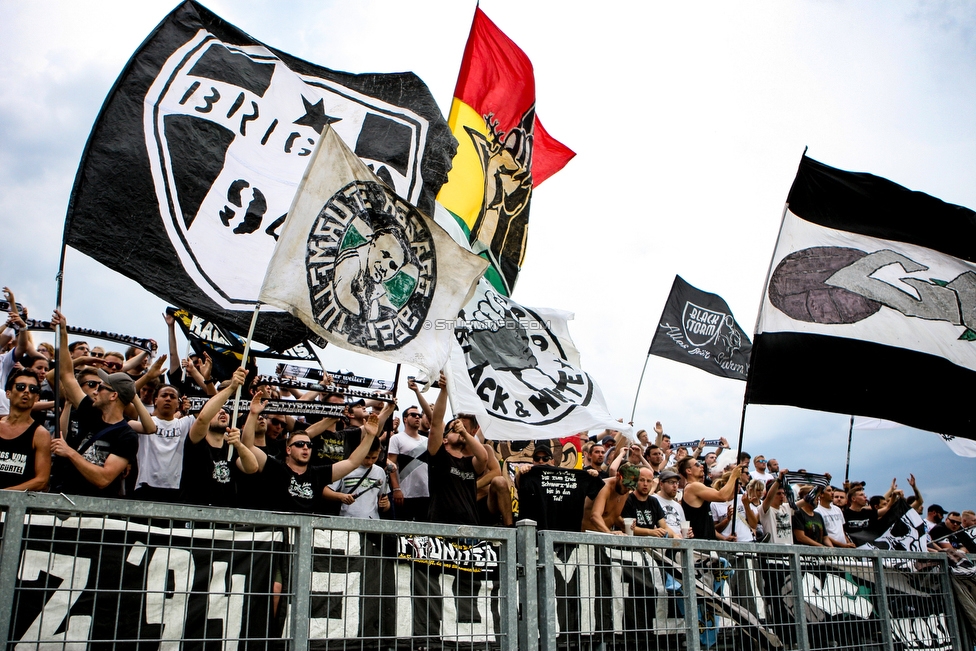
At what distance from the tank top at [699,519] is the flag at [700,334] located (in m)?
6.34

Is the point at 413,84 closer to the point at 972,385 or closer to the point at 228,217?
the point at 228,217

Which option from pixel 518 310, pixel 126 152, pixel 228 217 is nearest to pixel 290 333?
pixel 228 217

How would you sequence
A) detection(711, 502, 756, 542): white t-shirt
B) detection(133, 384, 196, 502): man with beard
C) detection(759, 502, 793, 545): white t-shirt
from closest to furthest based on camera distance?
detection(133, 384, 196, 502): man with beard
detection(759, 502, 793, 545): white t-shirt
detection(711, 502, 756, 542): white t-shirt

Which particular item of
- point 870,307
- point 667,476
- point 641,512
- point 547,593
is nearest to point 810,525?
point 667,476

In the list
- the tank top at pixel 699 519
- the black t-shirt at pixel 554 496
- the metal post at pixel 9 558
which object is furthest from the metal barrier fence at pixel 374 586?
the black t-shirt at pixel 554 496

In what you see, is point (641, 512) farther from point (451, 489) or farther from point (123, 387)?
point (123, 387)

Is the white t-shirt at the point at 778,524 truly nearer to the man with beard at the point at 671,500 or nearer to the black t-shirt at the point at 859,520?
the man with beard at the point at 671,500

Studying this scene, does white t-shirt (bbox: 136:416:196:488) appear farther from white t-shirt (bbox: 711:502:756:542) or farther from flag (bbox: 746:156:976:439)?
white t-shirt (bbox: 711:502:756:542)

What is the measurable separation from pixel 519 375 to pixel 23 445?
4.11 m

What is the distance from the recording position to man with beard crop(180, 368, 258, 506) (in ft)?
20.4

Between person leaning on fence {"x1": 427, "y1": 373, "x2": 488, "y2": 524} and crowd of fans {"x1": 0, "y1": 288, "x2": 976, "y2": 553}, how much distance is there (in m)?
0.01

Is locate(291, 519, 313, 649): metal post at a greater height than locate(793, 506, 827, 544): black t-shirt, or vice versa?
locate(793, 506, 827, 544): black t-shirt

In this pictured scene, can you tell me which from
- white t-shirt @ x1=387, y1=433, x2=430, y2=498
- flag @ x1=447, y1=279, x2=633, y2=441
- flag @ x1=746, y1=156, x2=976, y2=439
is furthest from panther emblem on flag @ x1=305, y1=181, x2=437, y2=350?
flag @ x1=746, y1=156, x2=976, y2=439

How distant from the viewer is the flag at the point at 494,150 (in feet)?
35.7
